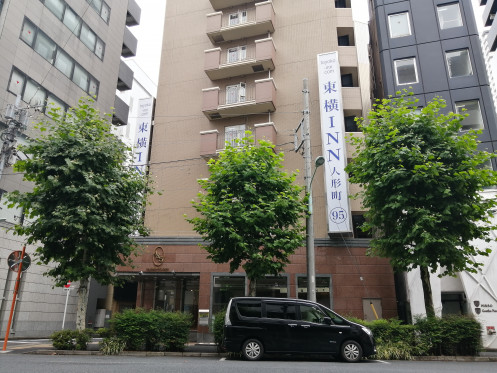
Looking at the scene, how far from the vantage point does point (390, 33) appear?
891 inches

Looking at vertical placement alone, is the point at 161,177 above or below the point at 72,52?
below

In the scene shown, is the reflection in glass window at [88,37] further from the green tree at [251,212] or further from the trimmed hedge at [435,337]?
the trimmed hedge at [435,337]

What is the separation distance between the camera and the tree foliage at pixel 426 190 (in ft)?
41.7

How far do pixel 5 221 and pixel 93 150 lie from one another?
32.2ft

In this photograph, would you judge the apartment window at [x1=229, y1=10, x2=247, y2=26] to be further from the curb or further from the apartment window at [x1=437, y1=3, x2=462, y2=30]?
the curb

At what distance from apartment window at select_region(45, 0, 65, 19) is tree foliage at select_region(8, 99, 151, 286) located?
1413 cm

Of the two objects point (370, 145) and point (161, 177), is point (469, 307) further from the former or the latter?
point (161, 177)

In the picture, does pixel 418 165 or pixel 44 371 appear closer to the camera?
pixel 44 371

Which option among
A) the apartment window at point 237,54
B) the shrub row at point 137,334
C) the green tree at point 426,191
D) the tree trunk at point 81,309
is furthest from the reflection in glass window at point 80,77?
the green tree at point 426,191

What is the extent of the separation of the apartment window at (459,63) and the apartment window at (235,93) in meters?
11.2

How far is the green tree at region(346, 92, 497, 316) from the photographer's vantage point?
12695 mm

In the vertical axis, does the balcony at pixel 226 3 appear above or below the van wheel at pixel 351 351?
above

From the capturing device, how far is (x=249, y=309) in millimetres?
11461

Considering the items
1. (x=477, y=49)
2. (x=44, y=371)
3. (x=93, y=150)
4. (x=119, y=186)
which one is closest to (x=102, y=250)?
(x=119, y=186)
